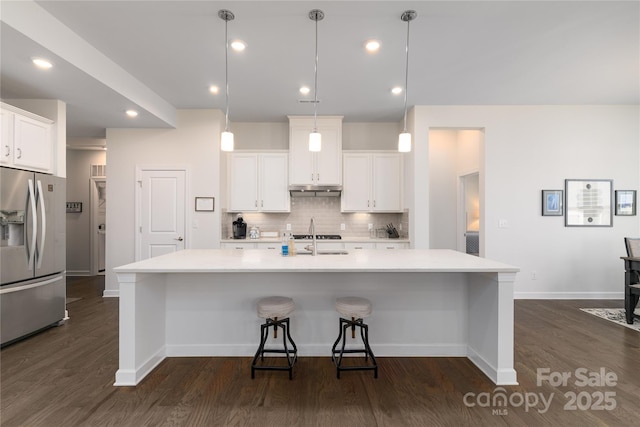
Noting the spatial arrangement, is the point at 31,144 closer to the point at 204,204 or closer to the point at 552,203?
the point at 204,204

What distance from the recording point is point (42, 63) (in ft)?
8.68

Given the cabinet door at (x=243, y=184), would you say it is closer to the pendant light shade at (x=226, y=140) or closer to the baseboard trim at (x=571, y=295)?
the pendant light shade at (x=226, y=140)

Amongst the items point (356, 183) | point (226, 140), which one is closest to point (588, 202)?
point (356, 183)

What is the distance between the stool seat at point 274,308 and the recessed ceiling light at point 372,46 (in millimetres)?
2442

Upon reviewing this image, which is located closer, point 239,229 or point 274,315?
point 274,315

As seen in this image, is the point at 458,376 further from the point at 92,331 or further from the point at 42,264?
the point at 42,264

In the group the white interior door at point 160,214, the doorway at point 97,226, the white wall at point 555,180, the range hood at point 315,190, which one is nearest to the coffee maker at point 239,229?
the white interior door at point 160,214

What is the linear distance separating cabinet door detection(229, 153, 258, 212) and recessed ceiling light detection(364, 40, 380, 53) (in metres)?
2.72

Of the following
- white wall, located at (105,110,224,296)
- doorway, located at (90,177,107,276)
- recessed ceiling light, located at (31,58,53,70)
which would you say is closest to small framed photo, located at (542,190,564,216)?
white wall, located at (105,110,224,296)

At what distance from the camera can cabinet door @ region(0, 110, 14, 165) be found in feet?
9.47

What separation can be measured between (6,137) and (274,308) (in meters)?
3.15

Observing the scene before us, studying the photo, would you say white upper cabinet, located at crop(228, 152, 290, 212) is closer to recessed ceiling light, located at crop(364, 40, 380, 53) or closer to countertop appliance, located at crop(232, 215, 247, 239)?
countertop appliance, located at crop(232, 215, 247, 239)

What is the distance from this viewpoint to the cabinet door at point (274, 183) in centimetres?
496

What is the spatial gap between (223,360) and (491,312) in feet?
7.43
